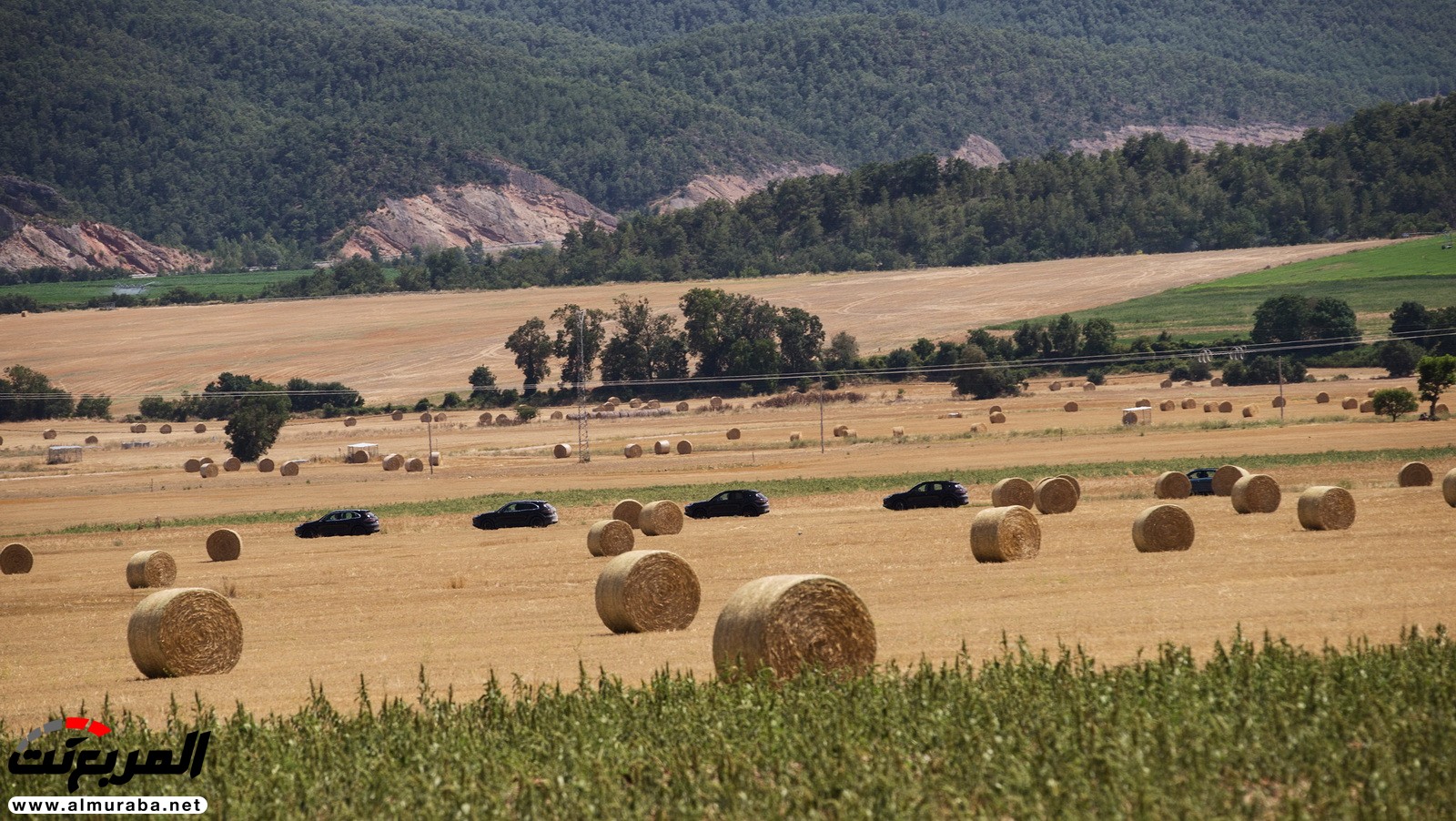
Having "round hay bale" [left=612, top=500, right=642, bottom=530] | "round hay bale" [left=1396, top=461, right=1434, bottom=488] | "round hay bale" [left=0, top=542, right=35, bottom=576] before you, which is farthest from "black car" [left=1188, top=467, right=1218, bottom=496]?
"round hay bale" [left=0, top=542, right=35, bottom=576]

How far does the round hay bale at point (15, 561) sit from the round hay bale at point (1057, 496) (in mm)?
27916

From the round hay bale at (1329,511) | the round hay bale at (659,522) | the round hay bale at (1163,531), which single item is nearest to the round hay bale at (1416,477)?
the round hay bale at (1329,511)

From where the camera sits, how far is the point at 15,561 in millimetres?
41656

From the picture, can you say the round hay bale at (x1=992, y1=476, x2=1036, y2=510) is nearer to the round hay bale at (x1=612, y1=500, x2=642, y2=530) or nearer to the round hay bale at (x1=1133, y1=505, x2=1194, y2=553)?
the round hay bale at (x1=612, y1=500, x2=642, y2=530)

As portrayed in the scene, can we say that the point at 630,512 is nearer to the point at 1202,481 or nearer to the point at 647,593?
the point at 1202,481

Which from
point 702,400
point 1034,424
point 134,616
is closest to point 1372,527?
point 134,616

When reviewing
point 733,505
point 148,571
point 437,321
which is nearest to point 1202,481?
point 733,505

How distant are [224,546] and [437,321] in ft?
371

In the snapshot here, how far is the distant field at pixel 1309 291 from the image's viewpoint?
12200 centimetres

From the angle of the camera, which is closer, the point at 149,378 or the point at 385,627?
the point at 385,627

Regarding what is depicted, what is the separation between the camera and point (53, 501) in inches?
2685

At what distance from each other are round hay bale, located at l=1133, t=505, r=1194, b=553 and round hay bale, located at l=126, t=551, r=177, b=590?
22.6 metres

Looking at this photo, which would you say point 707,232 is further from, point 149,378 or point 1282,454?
point 1282,454

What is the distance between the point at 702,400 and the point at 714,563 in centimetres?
7841
